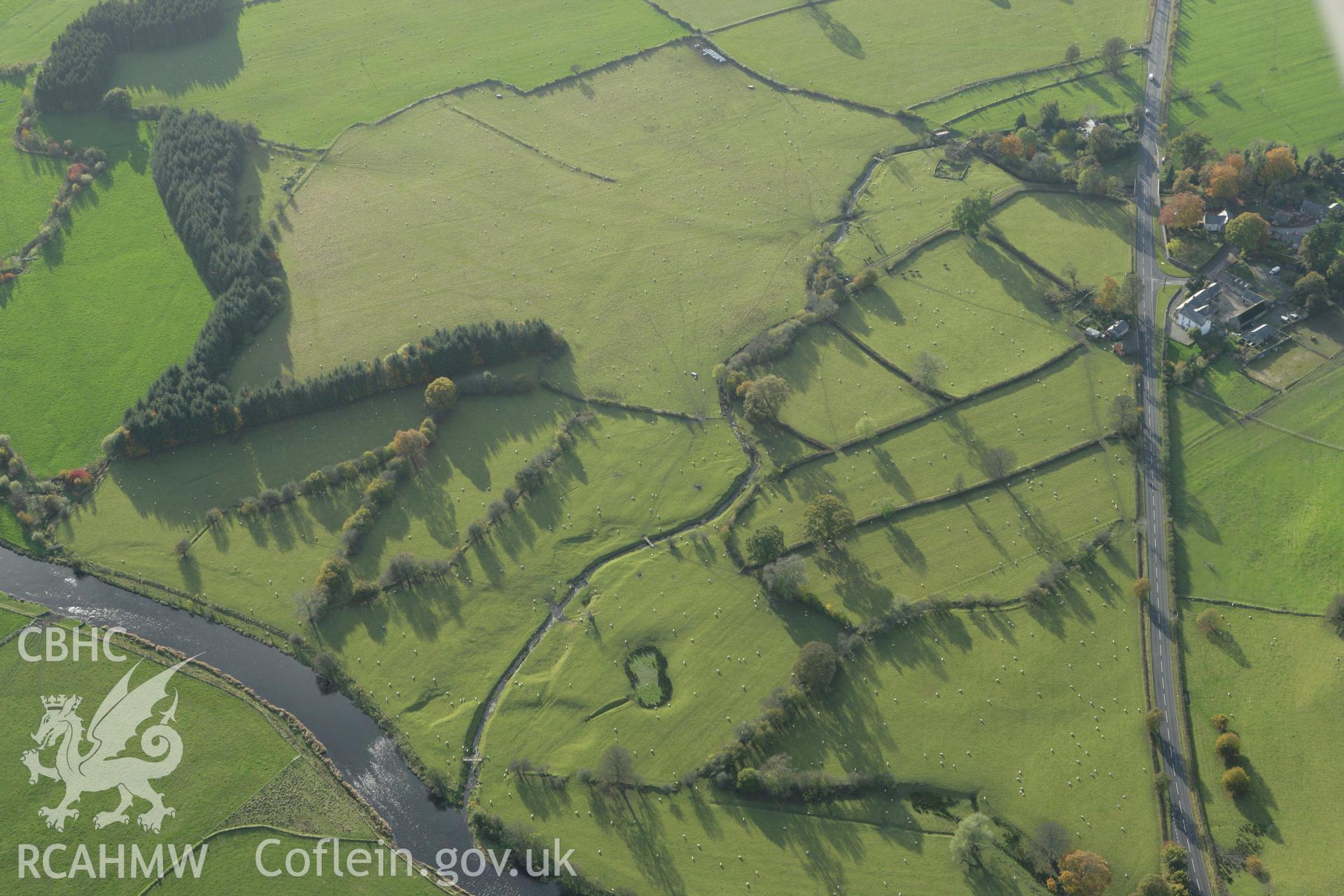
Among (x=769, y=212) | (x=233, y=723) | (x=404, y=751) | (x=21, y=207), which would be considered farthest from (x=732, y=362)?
(x=21, y=207)

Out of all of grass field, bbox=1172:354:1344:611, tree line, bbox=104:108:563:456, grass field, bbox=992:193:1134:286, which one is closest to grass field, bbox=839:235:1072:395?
grass field, bbox=992:193:1134:286

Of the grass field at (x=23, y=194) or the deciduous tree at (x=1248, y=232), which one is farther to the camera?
the grass field at (x=23, y=194)

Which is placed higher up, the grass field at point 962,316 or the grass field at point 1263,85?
the grass field at point 1263,85

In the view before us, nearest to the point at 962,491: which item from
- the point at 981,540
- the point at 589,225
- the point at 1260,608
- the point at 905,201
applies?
the point at 981,540

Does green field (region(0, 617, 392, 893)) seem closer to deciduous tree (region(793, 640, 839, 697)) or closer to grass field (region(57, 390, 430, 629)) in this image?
grass field (region(57, 390, 430, 629))

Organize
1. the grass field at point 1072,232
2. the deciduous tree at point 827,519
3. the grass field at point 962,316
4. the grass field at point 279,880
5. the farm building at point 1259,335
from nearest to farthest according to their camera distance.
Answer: the grass field at point 279,880 < the deciduous tree at point 827,519 < the farm building at point 1259,335 < the grass field at point 962,316 < the grass field at point 1072,232

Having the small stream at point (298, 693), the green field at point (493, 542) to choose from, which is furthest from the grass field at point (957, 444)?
the small stream at point (298, 693)

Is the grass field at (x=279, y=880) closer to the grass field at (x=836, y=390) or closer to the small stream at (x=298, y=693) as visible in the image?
the small stream at (x=298, y=693)

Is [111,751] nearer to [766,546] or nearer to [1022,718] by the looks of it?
[766,546]
